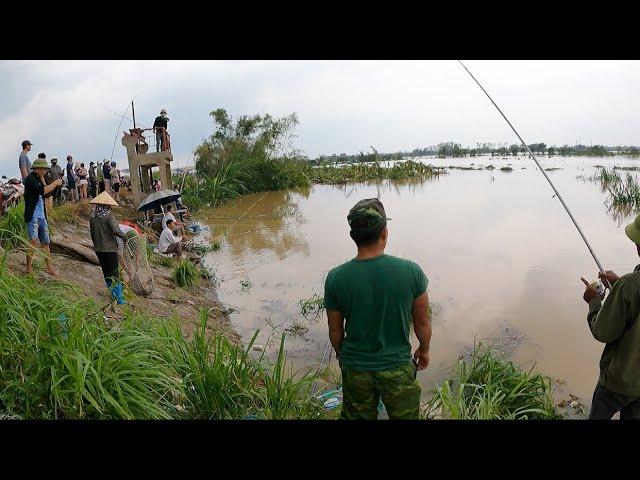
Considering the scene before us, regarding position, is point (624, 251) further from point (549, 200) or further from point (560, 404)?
point (549, 200)

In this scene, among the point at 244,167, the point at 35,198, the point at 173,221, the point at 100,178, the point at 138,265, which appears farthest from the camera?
Answer: the point at 244,167

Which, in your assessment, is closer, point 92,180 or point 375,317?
point 375,317

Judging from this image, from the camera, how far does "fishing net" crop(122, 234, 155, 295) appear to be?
450 cm

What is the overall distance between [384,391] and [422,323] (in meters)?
0.27

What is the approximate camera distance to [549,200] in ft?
45.1

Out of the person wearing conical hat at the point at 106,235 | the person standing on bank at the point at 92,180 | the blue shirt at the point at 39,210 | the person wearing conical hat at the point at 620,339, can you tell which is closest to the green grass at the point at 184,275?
the person wearing conical hat at the point at 106,235

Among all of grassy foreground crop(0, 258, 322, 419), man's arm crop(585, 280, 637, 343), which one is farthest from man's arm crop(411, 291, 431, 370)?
grassy foreground crop(0, 258, 322, 419)

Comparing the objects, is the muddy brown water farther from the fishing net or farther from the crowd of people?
the crowd of people

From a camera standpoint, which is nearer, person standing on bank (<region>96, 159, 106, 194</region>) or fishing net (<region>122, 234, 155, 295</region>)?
fishing net (<region>122, 234, 155, 295</region>)

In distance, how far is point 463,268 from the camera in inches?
277

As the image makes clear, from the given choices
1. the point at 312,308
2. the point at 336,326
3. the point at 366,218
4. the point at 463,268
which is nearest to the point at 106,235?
the point at 312,308

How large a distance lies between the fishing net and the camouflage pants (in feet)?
11.3

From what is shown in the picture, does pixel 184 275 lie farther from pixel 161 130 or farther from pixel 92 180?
pixel 92 180

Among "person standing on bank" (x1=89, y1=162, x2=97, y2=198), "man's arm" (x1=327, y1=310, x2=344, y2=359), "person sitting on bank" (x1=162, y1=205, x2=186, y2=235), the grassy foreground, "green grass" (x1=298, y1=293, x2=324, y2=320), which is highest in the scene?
"person standing on bank" (x1=89, y1=162, x2=97, y2=198)
